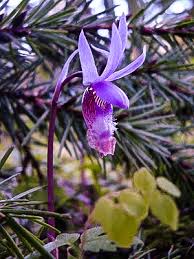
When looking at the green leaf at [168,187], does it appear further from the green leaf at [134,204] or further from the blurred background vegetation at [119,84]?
the blurred background vegetation at [119,84]

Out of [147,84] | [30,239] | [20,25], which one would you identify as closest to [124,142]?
[147,84]

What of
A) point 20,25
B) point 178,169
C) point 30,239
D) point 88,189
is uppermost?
point 20,25

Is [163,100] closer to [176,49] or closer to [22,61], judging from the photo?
→ [176,49]

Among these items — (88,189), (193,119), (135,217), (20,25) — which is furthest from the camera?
(88,189)

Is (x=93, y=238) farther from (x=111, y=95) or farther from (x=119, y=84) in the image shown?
(x=119, y=84)

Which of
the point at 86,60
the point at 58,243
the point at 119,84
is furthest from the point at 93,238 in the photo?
the point at 119,84

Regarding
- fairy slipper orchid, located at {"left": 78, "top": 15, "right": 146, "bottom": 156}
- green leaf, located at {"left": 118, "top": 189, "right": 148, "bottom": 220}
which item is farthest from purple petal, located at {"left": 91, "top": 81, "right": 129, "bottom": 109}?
green leaf, located at {"left": 118, "top": 189, "right": 148, "bottom": 220}

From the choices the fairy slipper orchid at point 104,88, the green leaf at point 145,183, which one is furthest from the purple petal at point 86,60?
the green leaf at point 145,183
